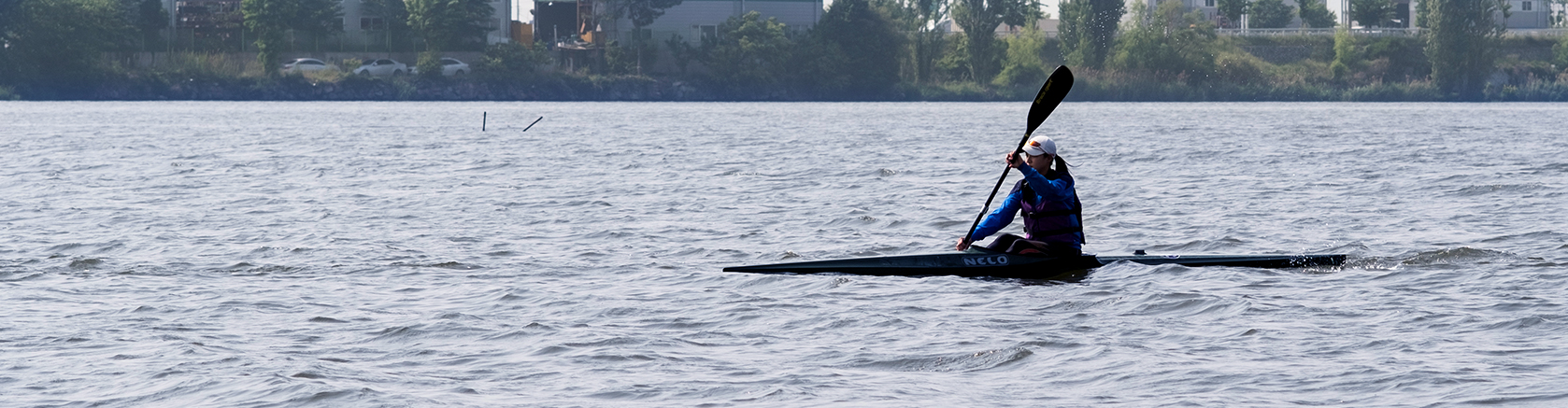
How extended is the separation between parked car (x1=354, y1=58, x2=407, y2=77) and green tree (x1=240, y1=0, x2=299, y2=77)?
4773 mm

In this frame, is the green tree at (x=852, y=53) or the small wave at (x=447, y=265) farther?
the green tree at (x=852, y=53)

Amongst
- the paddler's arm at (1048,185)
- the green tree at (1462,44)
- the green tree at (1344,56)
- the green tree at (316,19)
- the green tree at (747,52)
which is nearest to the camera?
the paddler's arm at (1048,185)

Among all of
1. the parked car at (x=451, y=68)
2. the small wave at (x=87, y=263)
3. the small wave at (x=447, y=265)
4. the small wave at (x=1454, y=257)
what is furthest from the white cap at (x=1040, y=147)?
the parked car at (x=451, y=68)

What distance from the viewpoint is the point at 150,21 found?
346 feet

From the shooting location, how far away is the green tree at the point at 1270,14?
12650 cm

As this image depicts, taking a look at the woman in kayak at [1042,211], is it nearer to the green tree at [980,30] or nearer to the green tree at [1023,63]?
the green tree at [980,30]

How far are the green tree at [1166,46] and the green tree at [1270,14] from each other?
18.5 meters

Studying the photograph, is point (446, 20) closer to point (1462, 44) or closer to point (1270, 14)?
point (1270, 14)

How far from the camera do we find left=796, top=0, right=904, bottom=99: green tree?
356 feet

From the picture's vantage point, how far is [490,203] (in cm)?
2516

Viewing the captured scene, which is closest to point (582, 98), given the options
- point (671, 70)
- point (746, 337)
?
point (671, 70)

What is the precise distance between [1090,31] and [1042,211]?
9249 centimetres

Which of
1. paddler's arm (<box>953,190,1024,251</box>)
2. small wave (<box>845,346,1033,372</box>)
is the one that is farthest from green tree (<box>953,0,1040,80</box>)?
small wave (<box>845,346,1033,372</box>)

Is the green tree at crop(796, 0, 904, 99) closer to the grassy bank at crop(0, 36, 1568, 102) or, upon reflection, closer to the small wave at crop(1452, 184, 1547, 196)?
the grassy bank at crop(0, 36, 1568, 102)
